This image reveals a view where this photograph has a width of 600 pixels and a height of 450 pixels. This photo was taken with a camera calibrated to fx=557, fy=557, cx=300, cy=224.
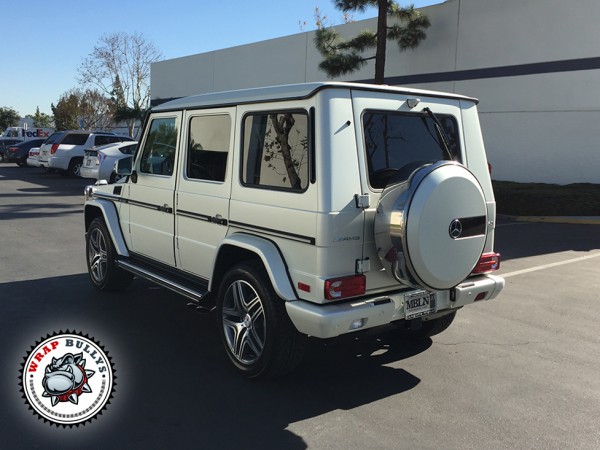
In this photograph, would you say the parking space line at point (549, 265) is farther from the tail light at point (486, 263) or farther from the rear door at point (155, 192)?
the rear door at point (155, 192)

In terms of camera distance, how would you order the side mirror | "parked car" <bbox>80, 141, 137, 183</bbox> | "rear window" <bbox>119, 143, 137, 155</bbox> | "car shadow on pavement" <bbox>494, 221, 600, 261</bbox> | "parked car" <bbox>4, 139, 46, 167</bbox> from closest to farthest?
1. the side mirror
2. "car shadow on pavement" <bbox>494, 221, 600, 261</bbox>
3. "parked car" <bbox>80, 141, 137, 183</bbox>
4. "rear window" <bbox>119, 143, 137, 155</bbox>
5. "parked car" <bbox>4, 139, 46, 167</bbox>

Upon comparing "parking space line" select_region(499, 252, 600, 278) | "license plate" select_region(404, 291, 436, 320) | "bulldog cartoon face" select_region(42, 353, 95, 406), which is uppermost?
"license plate" select_region(404, 291, 436, 320)

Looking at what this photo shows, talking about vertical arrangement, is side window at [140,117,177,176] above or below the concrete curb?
above

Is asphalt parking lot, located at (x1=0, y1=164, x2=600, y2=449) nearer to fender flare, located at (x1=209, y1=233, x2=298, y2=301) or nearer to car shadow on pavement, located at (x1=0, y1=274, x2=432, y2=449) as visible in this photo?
car shadow on pavement, located at (x1=0, y1=274, x2=432, y2=449)

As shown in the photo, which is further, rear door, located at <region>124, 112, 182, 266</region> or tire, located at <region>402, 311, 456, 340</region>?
rear door, located at <region>124, 112, 182, 266</region>

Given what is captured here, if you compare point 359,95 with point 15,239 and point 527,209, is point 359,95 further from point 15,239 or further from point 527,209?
point 527,209

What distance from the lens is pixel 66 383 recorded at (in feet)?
11.8

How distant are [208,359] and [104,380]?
0.89 meters

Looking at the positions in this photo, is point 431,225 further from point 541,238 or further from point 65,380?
point 541,238

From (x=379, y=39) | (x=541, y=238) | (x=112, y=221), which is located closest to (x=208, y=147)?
(x=112, y=221)

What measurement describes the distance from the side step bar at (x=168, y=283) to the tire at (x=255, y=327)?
1.01ft

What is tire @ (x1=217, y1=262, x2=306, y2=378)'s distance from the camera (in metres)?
3.86

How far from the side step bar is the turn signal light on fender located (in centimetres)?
135

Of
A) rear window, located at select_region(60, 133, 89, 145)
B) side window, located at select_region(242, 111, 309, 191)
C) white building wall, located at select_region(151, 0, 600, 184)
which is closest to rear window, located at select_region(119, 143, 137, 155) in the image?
rear window, located at select_region(60, 133, 89, 145)
